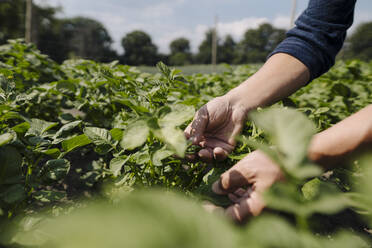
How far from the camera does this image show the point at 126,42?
1863 inches

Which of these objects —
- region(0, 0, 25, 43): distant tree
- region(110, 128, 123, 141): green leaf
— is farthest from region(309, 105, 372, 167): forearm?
region(0, 0, 25, 43): distant tree

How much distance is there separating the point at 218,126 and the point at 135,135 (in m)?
0.60

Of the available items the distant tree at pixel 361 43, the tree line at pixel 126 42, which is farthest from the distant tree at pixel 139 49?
the distant tree at pixel 361 43

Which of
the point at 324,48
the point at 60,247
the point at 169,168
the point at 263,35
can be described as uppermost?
the point at 263,35

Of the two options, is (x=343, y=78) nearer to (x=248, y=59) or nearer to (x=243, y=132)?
(x=243, y=132)

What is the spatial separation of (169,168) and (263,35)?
53.3 meters

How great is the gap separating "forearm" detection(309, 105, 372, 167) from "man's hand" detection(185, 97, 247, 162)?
317 millimetres

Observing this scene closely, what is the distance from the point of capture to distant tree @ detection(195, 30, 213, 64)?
5097cm

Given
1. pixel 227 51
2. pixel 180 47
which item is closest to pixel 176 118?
pixel 227 51

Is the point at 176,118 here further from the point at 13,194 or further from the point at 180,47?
the point at 180,47

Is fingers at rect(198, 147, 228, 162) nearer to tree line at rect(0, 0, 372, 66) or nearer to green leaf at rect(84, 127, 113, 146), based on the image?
green leaf at rect(84, 127, 113, 146)

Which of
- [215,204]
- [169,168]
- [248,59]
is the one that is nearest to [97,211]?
[215,204]

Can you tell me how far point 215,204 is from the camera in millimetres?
609

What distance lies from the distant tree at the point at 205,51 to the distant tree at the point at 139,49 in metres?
9.85
